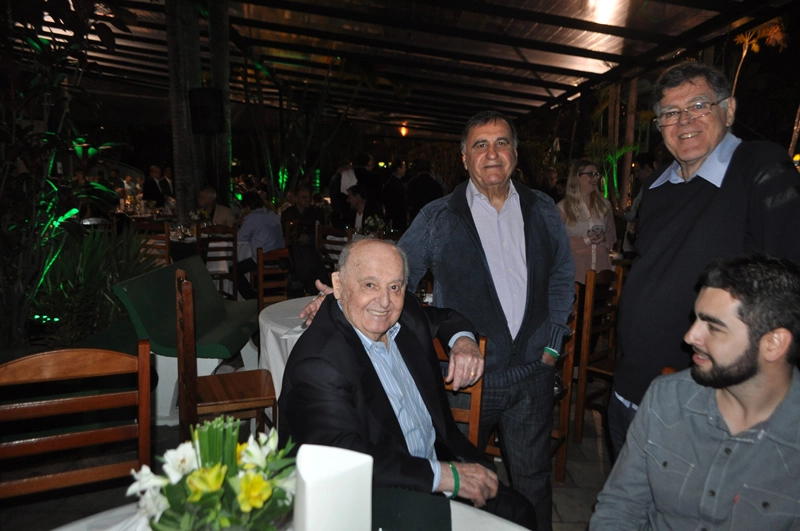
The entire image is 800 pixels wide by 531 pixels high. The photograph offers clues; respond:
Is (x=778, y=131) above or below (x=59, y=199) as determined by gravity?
above

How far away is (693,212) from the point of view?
167 centimetres

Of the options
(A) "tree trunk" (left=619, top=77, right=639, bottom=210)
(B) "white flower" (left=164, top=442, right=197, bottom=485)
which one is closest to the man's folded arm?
(B) "white flower" (left=164, top=442, right=197, bottom=485)

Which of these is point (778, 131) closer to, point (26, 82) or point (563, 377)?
point (563, 377)

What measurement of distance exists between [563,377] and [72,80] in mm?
3731

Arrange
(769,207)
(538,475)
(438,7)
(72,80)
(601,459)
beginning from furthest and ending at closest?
(438,7), (72,80), (601,459), (538,475), (769,207)

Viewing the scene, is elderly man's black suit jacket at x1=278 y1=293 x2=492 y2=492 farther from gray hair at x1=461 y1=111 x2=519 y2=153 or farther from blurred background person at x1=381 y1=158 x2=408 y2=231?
blurred background person at x1=381 y1=158 x2=408 y2=231

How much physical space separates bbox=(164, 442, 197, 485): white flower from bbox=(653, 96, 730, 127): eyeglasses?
1551 millimetres

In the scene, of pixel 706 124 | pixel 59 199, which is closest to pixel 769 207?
pixel 706 124

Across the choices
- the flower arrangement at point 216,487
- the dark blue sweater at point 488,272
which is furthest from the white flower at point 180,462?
the dark blue sweater at point 488,272

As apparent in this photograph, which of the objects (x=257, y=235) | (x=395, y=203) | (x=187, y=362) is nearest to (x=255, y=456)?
(x=187, y=362)

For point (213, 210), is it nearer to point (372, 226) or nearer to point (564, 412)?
point (372, 226)

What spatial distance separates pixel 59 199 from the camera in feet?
11.7

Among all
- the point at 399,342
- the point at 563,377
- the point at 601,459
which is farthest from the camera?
the point at 601,459

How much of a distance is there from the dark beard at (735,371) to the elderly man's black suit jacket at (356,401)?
2.37 feet
